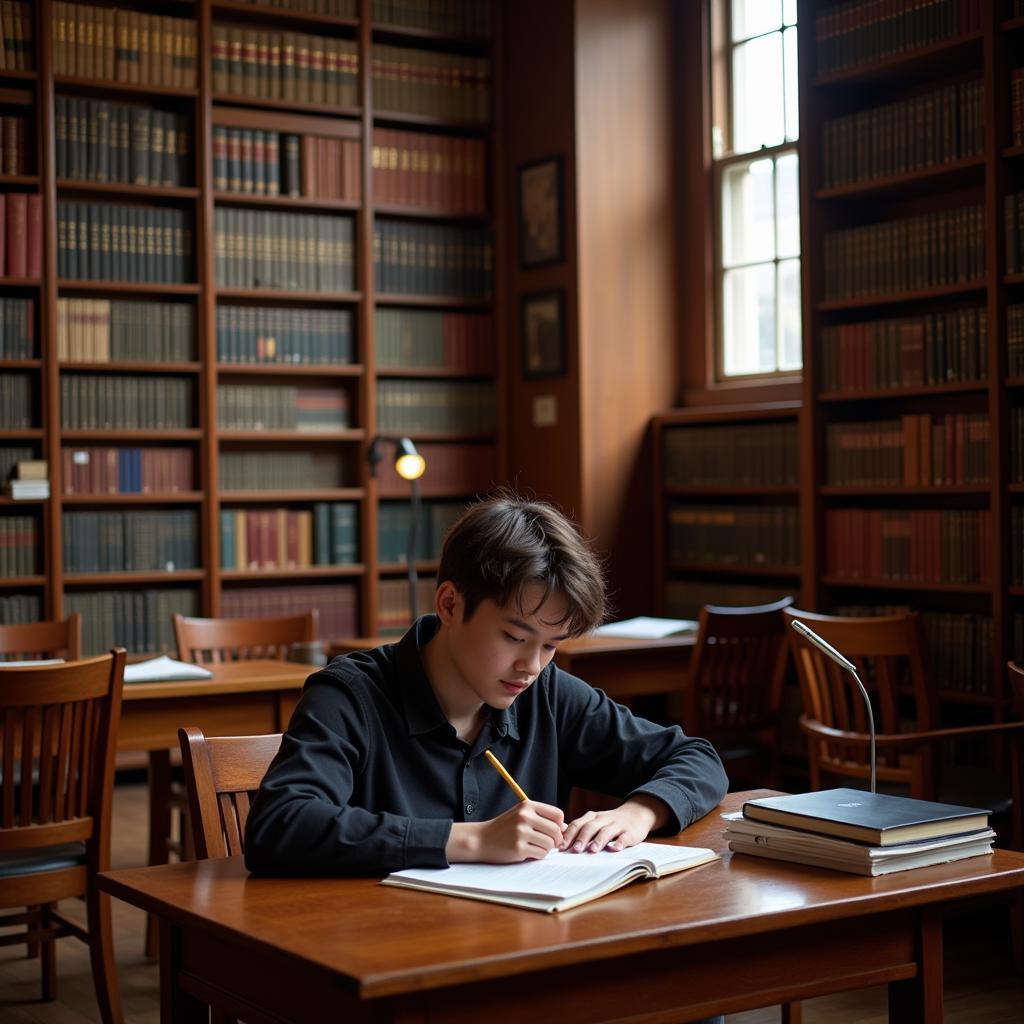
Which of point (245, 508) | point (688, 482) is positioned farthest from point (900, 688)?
point (245, 508)

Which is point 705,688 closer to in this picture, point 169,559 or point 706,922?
point 169,559

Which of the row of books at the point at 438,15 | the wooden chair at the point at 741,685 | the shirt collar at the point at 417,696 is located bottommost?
the wooden chair at the point at 741,685

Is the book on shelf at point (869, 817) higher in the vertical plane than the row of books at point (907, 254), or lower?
lower

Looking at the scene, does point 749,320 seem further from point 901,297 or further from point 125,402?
point 125,402

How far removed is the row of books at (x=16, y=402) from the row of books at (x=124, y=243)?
17.2 inches

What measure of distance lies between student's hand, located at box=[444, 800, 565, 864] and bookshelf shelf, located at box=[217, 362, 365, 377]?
4.42 m

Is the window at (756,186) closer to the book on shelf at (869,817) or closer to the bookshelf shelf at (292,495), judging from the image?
the bookshelf shelf at (292,495)

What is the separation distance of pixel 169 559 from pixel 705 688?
2.48m

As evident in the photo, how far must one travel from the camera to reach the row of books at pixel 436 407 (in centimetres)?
632

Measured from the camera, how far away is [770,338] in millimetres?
5836

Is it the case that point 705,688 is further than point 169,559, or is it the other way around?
point 169,559

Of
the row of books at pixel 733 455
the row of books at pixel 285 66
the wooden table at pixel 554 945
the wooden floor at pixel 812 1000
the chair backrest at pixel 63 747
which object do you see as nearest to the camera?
the wooden table at pixel 554 945

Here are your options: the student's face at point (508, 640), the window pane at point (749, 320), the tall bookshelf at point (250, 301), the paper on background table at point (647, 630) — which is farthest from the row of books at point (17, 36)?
the student's face at point (508, 640)

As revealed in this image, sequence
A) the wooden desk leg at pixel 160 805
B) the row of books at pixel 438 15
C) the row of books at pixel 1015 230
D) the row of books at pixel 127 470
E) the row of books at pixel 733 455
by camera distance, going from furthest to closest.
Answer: the row of books at pixel 438 15 < the row of books at pixel 127 470 < the row of books at pixel 733 455 < the row of books at pixel 1015 230 < the wooden desk leg at pixel 160 805
